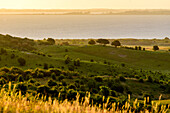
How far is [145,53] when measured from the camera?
9531 centimetres

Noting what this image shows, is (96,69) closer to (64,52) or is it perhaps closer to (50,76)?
(50,76)

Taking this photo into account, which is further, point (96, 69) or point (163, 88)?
point (96, 69)

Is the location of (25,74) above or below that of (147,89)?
above

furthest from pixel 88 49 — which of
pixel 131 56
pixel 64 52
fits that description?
pixel 131 56

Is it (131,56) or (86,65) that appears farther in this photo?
(131,56)

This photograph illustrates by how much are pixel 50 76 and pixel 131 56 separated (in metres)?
59.7

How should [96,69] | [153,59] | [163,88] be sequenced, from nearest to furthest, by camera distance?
[163,88]
[96,69]
[153,59]

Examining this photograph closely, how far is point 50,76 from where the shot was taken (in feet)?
120

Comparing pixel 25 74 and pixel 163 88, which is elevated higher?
pixel 25 74

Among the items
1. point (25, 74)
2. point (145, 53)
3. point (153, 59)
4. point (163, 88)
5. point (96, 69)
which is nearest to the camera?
point (25, 74)

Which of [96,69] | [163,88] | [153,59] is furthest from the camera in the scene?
[153,59]

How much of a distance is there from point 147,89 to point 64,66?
24.8 m

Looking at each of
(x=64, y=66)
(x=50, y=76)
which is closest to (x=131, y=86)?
(x=50, y=76)

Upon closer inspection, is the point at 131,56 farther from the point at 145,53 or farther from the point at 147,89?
the point at 147,89
